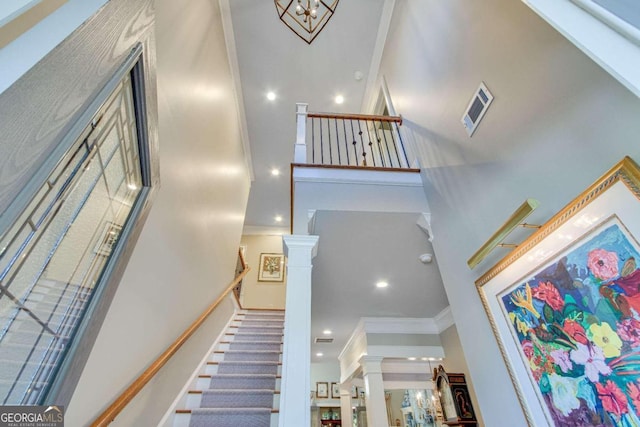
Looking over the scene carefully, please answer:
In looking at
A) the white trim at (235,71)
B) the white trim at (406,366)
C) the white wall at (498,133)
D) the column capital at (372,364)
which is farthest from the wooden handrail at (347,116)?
the white trim at (406,366)

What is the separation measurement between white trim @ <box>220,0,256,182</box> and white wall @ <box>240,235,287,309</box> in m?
2.54

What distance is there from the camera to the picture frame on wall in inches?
38.7

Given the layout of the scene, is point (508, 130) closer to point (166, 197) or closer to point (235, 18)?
point (166, 197)

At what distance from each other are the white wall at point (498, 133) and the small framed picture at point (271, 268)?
5216 mm

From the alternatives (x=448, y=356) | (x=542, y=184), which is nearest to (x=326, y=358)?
(x=448, y=356)

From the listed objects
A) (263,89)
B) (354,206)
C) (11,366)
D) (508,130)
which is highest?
(263,89)

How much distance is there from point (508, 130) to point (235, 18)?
389cm

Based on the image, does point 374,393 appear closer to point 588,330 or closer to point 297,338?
point 297,338

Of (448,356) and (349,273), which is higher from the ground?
(349,273)

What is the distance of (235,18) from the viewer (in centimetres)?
393

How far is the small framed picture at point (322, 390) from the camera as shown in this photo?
916cm

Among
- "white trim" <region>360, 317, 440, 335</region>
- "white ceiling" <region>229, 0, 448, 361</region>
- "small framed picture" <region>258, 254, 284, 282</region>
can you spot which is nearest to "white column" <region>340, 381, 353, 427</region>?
"white ceiling" <region>229, 0, 448, 361</region>

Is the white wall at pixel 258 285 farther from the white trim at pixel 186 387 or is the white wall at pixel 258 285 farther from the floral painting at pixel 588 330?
the floral painting at pixel 588 330

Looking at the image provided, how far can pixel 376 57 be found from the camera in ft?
14.5
